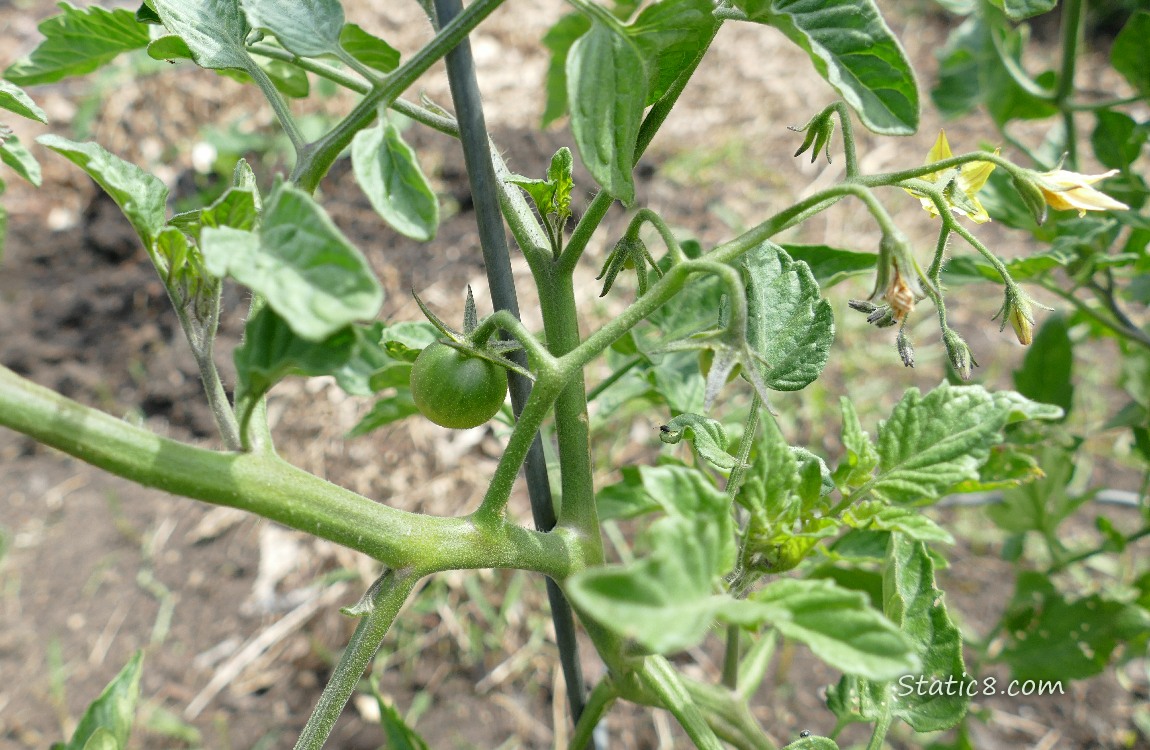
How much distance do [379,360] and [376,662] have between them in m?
1.21

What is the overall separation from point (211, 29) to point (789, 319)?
57 centimetres

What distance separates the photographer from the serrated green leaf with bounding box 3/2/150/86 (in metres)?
0.89

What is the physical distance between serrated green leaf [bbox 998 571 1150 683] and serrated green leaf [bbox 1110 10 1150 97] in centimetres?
77

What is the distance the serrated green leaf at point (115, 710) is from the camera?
39.6 inches

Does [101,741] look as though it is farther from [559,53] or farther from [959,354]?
[559,53]

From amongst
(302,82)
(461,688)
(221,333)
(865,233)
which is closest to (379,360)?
(302,82)

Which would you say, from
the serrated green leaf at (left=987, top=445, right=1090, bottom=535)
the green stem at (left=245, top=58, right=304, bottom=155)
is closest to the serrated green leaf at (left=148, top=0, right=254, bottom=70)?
the green stem at (left=245, top=58, right=304, bottom=155)

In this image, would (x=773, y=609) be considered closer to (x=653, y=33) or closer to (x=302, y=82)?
(x=653, y=33)

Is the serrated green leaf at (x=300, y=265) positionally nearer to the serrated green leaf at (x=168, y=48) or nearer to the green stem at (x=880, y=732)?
the serrated green leaf at (x=168, y=48)

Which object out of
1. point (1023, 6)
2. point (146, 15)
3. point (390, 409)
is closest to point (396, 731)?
point (390, 409)

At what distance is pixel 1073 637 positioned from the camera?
4.55 feet

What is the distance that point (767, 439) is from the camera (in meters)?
0.68

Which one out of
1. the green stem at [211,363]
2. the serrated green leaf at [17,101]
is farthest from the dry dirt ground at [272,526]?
the serrated green leaf at [17,101]

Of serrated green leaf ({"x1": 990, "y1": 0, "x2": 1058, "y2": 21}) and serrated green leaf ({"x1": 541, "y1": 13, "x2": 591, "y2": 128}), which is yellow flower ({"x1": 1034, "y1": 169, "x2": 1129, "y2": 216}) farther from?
serrated green leaf ({"x1": 541, "y1": 13, "x2": 591, "y2": 128})
